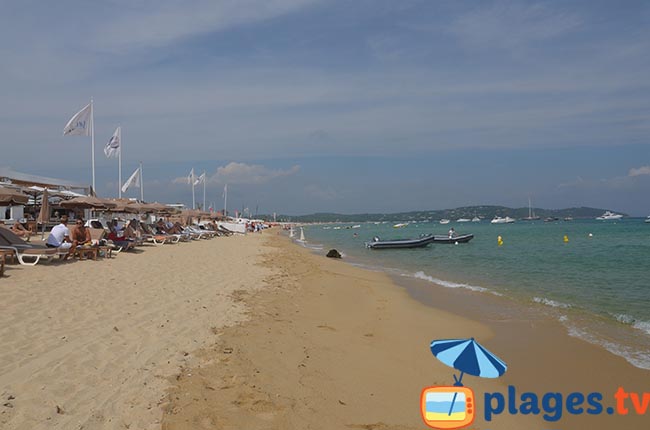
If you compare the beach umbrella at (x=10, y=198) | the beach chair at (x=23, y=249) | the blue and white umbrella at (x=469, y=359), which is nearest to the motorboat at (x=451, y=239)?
the beach umbrella at (x=10, y=198)

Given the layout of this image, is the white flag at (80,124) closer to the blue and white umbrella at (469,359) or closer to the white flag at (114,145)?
the white flag at (114,145)

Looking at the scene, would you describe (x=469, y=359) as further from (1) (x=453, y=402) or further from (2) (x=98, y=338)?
(2) (x=98, y=338)

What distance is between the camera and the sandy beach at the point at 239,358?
397cm

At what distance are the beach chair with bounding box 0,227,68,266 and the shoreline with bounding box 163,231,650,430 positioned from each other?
5567 mm

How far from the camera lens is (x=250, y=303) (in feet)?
28.6

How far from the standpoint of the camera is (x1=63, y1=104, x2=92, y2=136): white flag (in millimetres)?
21953

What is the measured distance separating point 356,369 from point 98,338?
10.0ft

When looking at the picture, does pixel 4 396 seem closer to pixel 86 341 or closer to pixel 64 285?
pixel 86 341

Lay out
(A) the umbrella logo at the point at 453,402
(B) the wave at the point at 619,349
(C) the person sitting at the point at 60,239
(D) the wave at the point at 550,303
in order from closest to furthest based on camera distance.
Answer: (A) the umbrella logo at the point at 453,402, (B) the wave at the point at 619,349, (D) the wave at the point at 550,303, (C) the person sitting at the point at 60,239

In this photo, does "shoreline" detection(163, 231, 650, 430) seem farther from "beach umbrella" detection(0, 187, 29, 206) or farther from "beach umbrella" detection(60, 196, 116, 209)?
"beach umbrella" detection(60, 196, 116, 209)

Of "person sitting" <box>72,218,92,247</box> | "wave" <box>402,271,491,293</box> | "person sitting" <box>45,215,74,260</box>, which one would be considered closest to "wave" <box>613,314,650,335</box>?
"wave" <box>402,271,491,293</box>

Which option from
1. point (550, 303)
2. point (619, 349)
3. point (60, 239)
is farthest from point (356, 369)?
point (60, 239)

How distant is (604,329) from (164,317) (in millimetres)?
7626

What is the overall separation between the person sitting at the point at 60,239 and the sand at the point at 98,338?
150cm
